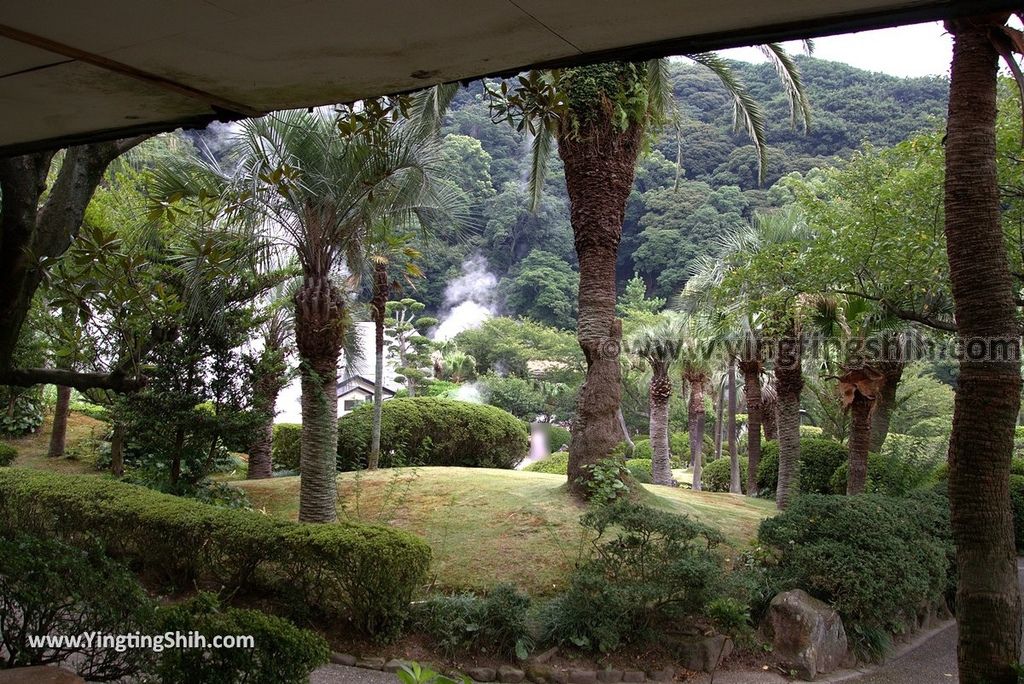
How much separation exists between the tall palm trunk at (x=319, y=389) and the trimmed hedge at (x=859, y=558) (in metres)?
5.63

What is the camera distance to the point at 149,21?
5.78 feet

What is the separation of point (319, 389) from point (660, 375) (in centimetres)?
1635

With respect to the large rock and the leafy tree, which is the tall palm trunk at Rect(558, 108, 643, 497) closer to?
the large rock

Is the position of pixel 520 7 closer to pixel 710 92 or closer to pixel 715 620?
pixel 715 620

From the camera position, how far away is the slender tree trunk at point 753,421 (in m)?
18.2

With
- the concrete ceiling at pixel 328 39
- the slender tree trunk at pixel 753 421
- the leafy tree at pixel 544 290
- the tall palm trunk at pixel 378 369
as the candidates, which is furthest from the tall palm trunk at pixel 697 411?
the concrete ceiling at pixel 328 39

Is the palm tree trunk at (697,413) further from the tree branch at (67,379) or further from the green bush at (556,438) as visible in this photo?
the tree branch at (67,379)

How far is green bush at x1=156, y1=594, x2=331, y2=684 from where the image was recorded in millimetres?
2936

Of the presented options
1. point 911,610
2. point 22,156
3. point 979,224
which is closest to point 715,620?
point 911,610

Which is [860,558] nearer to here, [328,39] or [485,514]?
[485,514]

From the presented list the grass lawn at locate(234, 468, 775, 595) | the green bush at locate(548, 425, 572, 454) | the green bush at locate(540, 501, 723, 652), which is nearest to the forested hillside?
the green bush at locate(548, 425, 572, 454)

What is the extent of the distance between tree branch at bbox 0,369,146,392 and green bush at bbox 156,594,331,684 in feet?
3.59

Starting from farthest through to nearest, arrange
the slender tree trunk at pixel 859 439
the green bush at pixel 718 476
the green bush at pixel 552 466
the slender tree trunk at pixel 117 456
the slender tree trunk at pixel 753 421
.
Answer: the green bush at pixel 718 476 → the green bush at pixel 552 466 → the slender tree trunk at pixel 753 421 → the slender tree trunk at pixel 117 456 → the slender tree trunk at pixel 859 439

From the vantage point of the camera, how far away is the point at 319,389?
9.88 meters
